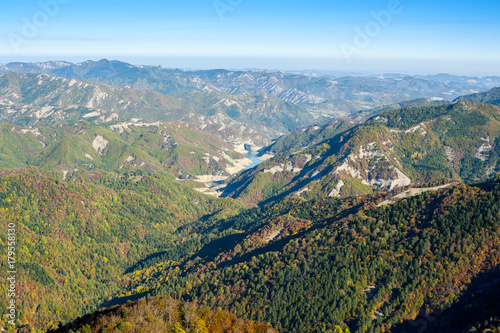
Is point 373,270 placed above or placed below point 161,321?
below

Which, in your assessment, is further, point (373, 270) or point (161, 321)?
point (373, 270)

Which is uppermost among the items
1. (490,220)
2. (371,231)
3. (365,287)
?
(490,220)

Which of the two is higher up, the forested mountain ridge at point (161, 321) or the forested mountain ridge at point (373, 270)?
the forested mountain ridge at point (161, 321)

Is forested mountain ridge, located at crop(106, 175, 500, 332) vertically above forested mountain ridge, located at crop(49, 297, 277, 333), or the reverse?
forested mountain ridge, located at crop(49, 297, 277, 333)

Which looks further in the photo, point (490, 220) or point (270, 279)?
point (270, 279)

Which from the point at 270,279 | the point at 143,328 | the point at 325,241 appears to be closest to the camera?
the point at 143,328

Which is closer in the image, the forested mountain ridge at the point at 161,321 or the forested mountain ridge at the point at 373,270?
the forested mountain ridge at the point at 161,321

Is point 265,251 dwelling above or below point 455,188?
below

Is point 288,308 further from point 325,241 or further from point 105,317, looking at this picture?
point 105,317

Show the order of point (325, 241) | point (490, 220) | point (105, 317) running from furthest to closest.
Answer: point (325, 241), point (490, 220), point (105, 317)

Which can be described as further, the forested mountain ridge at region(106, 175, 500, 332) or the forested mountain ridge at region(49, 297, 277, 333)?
the forested mountain ridge at region(106, 175, 500, 332)

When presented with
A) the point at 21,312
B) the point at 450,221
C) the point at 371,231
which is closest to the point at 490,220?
the point at 450,221
